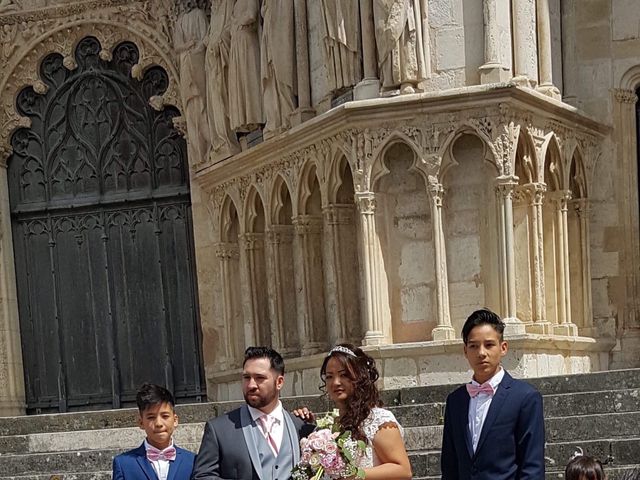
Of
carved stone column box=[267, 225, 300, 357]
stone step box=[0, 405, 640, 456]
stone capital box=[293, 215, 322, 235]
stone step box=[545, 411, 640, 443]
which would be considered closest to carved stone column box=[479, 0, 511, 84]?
stone capital box=[293, 215, 322, 235]

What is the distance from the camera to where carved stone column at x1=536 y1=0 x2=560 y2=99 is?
12.5 m

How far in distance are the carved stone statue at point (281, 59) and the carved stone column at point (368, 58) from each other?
114cm

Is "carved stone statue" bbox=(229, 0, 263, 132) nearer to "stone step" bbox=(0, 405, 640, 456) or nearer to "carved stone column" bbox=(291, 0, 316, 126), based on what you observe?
"carved stone column" bbox=(291, 0, 316, 126)

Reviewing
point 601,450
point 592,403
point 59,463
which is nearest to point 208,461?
point 601,450

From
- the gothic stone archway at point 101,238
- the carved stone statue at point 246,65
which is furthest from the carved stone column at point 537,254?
the gothic stone archway at point 101,238

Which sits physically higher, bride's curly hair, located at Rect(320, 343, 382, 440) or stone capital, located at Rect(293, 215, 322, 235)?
stone capital, located at Rect(293, 215, 322, 235)

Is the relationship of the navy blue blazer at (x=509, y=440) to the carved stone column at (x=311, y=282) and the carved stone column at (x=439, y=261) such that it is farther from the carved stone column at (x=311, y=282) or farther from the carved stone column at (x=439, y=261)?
the carved stone column at (x=311, y=282)

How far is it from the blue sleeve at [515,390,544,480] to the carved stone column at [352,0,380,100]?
6322 mm

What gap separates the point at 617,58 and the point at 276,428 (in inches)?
313

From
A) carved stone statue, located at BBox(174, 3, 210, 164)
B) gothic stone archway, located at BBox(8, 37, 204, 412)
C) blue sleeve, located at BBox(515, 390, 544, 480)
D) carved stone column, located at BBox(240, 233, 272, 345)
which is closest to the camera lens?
blue sleeve, located at BBox(515, 390, 544, 480)

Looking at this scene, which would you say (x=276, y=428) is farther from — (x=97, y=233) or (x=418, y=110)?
(x=97, y=233)

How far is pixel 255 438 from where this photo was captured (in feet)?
20.8

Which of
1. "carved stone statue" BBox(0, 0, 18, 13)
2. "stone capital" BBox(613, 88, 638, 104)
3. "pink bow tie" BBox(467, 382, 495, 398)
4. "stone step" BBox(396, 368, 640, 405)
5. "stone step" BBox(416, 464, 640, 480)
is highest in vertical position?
"carved stone statue" BBox(0, 0, 18, 13)

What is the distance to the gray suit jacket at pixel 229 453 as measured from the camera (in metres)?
6.29
